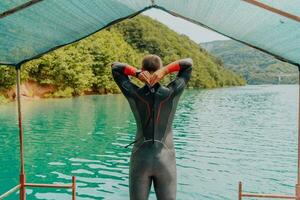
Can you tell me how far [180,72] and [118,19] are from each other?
1.47m

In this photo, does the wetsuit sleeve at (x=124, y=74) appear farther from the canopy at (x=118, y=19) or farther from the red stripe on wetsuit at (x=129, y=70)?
the canopy at (x=118, y=19)

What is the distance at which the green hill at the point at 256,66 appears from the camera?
426 feet

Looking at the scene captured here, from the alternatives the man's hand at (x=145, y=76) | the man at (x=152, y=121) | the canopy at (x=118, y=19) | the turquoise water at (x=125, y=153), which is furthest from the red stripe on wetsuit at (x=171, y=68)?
the turquoise water at (x=125, y=153)

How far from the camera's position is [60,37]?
3820 millimetres

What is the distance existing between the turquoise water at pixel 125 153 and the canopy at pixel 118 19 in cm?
519

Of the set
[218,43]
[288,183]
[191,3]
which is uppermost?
[218,43]

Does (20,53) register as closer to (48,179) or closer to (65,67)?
(48,179)

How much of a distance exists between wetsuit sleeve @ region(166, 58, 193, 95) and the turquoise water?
20.2ft

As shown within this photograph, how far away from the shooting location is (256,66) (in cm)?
14575

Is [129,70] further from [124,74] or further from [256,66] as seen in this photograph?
[256,66]

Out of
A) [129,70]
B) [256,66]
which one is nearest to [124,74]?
[129,70]

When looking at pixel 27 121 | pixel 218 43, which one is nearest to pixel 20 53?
pixel 27 121

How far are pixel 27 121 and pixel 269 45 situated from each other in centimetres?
1693

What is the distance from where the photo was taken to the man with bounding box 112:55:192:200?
8.27ft
